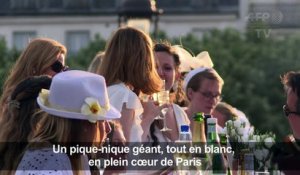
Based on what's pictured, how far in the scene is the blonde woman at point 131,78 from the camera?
7371 millimetres

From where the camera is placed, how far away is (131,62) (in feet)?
24.7

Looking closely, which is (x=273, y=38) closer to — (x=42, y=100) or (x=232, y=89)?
(x=232, y=89)

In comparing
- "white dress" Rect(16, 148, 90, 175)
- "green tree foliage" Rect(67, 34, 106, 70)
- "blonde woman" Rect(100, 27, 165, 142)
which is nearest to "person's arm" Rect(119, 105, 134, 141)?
"blonde woman" Rect(100, 27, 165, 142)

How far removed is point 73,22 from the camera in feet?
202

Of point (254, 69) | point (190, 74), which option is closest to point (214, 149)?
point (190, 74)

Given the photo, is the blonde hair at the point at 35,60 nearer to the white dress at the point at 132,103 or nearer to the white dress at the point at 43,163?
the white dress at the point at 132,103

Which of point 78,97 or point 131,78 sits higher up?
point 78,97

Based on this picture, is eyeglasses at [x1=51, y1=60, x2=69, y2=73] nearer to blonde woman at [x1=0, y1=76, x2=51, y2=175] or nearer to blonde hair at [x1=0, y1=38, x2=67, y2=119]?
blonde hair at [x1=0, y1=38, x2=67, y2=119]

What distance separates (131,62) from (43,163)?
6.32 feet

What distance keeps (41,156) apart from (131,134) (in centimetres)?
164

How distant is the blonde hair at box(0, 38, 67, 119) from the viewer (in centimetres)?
754

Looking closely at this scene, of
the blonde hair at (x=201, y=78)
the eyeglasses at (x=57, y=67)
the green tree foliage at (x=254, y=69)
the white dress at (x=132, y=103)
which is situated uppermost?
the eyeglasses at (x=57, y=67)

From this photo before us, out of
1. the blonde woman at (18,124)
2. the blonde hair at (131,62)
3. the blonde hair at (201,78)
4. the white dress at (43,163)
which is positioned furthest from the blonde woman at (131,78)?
A: the white dress at (43,163)

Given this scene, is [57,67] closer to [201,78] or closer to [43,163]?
[201,78]
